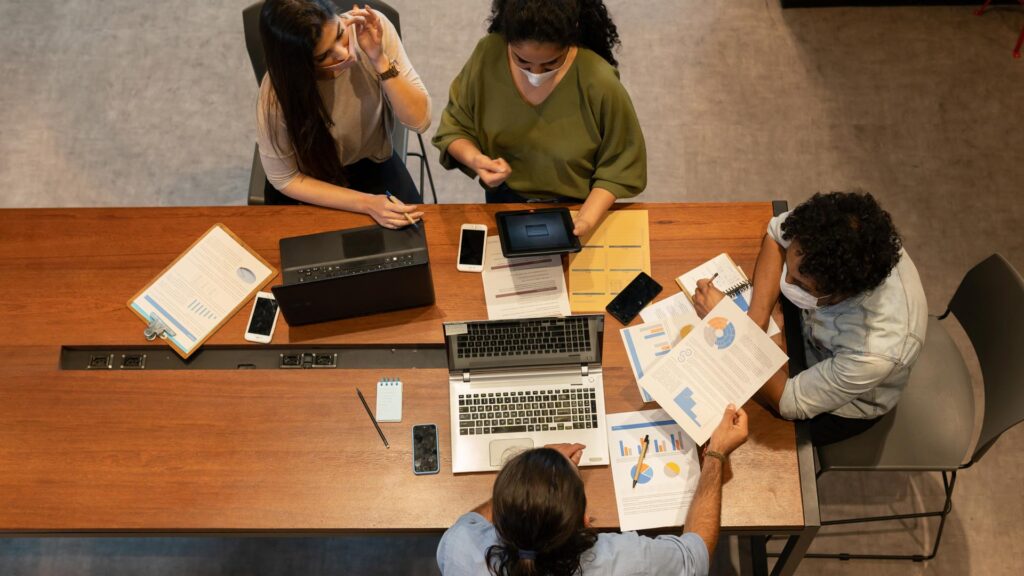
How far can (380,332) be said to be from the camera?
2094 mm

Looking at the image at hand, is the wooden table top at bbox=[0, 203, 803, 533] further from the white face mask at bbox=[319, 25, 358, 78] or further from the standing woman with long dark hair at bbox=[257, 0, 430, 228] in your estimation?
the white face mask at bbox=[319, 25, 358, 78]

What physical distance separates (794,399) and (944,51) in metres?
2.54

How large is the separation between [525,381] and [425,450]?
1.02ft

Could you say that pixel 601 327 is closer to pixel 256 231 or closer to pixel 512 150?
pixel 512 150

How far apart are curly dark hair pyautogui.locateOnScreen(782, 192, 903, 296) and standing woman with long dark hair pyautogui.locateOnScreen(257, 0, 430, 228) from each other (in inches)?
40.6

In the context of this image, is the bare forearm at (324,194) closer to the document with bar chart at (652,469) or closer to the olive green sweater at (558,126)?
the olive green sweater at (558,126)

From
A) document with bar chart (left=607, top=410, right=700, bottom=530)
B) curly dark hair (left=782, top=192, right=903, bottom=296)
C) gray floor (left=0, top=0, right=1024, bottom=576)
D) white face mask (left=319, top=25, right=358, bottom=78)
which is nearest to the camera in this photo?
curly dark hair (left=782, top=192, right=903, bottom=296)

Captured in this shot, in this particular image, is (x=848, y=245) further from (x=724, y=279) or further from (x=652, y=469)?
(x=652, y=469)

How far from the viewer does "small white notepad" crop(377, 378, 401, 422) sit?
1.97m

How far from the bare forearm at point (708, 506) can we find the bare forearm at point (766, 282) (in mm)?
440

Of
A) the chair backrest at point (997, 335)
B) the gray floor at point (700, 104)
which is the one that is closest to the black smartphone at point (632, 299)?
the chair backrest at point (997, 335)

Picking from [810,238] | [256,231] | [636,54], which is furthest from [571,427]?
[636,54]

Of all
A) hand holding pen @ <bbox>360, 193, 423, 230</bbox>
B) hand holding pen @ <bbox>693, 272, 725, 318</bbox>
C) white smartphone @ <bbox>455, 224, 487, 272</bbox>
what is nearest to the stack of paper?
white smartphone @ <bbox>455, 224, 487, 272</bbox>

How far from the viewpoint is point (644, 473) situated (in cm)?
189
